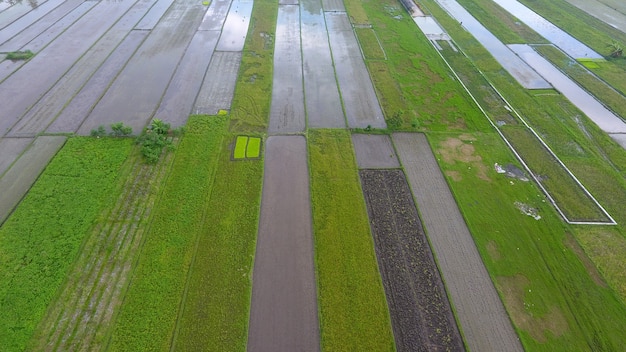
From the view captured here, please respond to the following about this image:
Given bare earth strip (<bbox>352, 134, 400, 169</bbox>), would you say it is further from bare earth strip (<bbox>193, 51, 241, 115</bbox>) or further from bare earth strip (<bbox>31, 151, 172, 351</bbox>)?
bare earth strip (<bbox>31, 151, 172, 351</bbox>)

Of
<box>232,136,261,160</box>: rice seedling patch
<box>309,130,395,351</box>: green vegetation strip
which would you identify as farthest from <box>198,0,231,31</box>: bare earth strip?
<box>309,130,395,351</box>: green vegetation strip

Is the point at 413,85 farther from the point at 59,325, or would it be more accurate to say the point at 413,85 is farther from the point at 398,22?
the point at 59,325

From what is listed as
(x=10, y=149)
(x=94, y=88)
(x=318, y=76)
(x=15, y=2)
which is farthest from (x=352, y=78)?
(x=15, y=2)

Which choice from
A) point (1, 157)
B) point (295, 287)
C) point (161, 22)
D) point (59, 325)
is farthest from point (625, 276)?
point (161, 22)

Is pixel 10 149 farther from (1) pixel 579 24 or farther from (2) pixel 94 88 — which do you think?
(1) pixel 579 24

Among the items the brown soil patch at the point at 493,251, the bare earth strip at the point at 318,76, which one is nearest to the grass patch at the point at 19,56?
the bare earth strip at the point at 318,76

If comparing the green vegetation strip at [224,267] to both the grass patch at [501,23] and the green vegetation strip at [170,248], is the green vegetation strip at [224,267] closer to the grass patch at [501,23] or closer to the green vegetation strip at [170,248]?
the green vegetation strip at [170,248]
